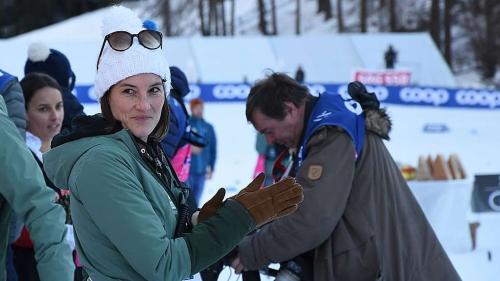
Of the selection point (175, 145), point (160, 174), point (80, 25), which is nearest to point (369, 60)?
point (80, 25)

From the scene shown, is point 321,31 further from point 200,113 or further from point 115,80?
point 115,80

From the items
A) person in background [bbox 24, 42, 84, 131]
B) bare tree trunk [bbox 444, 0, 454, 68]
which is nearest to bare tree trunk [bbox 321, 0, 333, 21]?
bare tree trunk [bbox 444, 0, 454, 68]

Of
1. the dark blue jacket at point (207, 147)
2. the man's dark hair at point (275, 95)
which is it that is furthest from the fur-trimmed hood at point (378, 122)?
the dark blue jacket at point (207, 147)

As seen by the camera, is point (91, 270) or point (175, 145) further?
point (175, 145)

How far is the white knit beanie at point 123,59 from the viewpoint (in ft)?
6.13

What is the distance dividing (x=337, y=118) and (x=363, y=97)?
0.29 metres

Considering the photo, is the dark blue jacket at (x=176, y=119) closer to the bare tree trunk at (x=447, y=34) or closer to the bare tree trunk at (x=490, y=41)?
the bare tree trunk at (x=490, y=41)

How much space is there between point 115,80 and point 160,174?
0.90 ft

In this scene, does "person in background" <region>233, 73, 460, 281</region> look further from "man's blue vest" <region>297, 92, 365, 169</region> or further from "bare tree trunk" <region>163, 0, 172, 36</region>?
"bare tree trunk" <region>163, 0, 172, 36</region>

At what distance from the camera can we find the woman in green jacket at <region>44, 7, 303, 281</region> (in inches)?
66.1

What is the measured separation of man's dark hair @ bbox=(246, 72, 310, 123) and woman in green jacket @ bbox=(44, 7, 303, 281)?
3.07 ft

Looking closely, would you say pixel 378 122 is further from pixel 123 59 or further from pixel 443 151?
pixel 443 151

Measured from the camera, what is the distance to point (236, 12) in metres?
47.8

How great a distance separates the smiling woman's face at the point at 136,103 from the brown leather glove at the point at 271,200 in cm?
31
